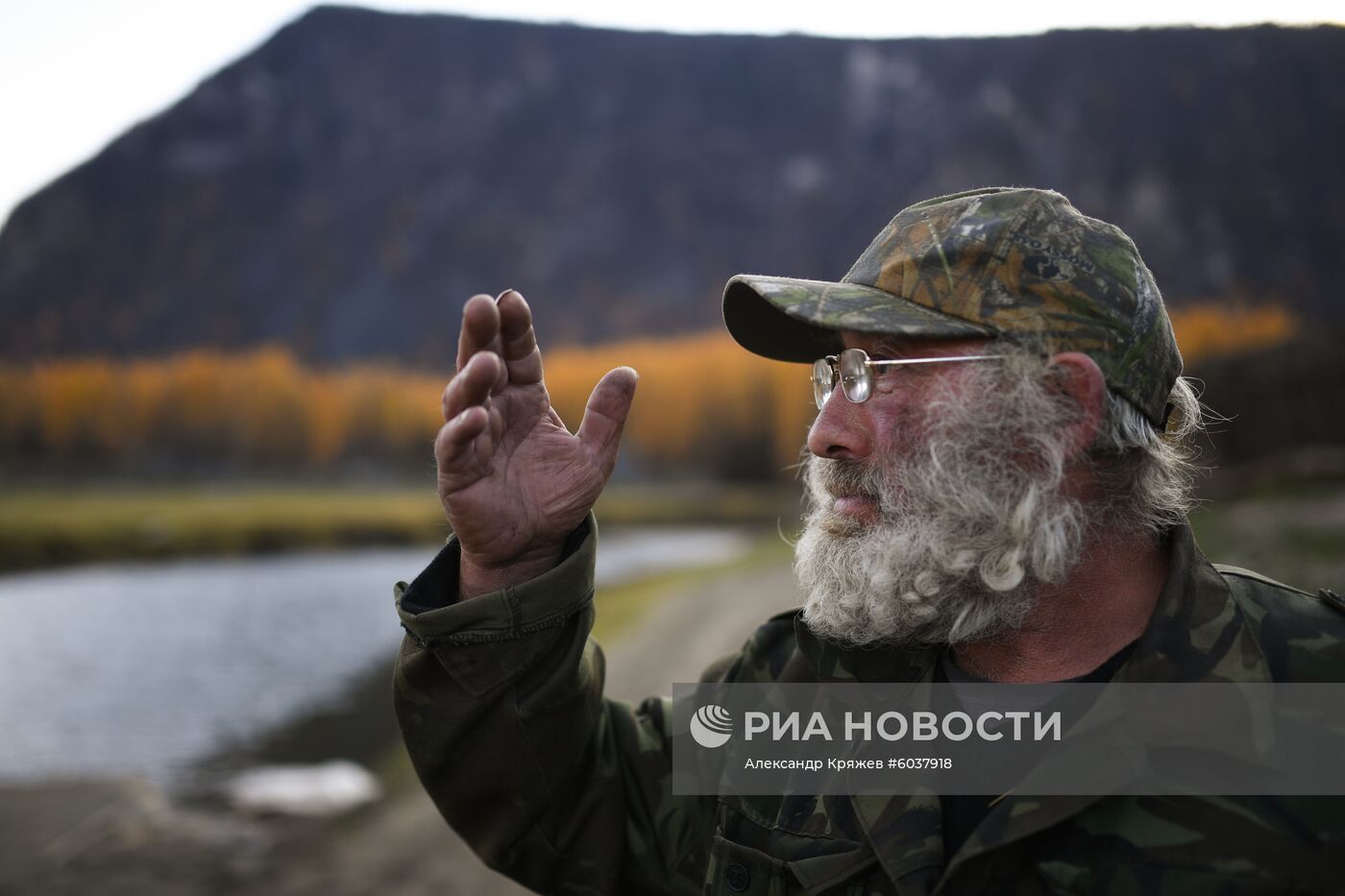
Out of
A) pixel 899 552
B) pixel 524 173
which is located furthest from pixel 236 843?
pixel 524 173

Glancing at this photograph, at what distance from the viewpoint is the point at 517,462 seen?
6.61 feet

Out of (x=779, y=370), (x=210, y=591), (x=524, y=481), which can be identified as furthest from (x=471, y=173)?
(x=524, y=481)

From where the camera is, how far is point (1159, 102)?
83562mm

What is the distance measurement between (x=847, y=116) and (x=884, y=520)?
133m

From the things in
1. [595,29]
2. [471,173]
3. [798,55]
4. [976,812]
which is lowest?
[976,812]

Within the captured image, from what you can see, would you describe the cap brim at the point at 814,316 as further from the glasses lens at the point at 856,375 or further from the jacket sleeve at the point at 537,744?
the jacket sleeve at the point at 537,744

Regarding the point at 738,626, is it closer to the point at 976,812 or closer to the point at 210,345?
the point at 976,812

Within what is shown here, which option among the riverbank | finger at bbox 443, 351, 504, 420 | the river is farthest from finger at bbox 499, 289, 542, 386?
the river

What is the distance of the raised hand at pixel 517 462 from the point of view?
1874 mm

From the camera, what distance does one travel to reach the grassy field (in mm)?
34625

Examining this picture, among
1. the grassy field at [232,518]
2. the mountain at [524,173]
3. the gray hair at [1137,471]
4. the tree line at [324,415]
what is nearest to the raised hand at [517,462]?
the gray hair at [1137,471]

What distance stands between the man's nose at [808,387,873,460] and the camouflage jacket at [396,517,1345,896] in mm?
461

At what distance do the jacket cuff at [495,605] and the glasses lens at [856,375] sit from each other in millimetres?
688

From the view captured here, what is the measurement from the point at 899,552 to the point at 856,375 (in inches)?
15.6
